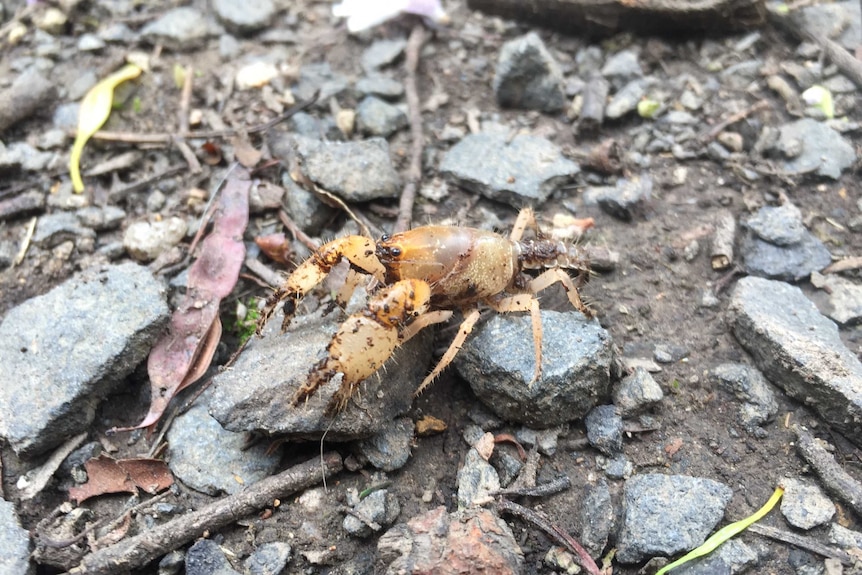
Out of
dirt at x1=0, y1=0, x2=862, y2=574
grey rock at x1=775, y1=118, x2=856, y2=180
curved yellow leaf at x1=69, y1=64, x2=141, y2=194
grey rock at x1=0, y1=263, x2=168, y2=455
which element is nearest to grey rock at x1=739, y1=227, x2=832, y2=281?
dirt at x1=0, y1=0, x2=862, y2=574

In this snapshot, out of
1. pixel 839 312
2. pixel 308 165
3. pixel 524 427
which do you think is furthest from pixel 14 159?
pixel 839 312

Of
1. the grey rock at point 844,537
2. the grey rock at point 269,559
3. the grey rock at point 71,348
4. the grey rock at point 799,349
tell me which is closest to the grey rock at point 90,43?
the grey rock at point 71,348

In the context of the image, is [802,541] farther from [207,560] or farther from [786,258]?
[207,560]

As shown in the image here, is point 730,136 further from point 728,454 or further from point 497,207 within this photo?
point 728,454

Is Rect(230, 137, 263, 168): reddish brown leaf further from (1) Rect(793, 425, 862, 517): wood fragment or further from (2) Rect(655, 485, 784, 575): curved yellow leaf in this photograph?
(1) Rect(793, 425, 862, 517): wood fragment

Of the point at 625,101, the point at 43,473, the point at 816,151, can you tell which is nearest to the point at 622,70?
the point at 625,101
